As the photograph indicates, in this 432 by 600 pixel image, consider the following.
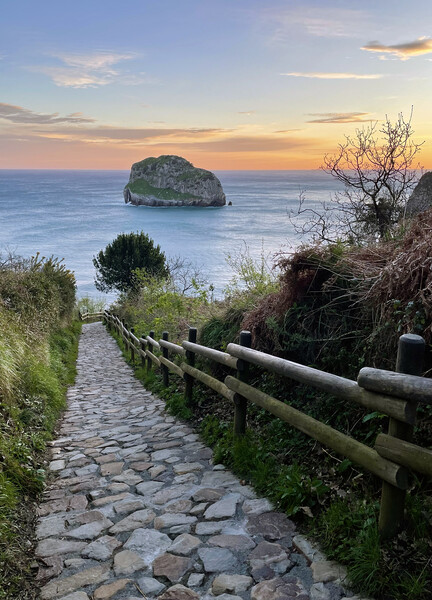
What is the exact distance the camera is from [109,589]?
2678 mm

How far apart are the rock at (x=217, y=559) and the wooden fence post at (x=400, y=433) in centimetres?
95

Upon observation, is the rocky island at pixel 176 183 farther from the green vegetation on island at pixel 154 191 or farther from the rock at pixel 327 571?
the rock at pixel 327 571

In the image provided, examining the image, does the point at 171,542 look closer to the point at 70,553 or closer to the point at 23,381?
the point at 70,553

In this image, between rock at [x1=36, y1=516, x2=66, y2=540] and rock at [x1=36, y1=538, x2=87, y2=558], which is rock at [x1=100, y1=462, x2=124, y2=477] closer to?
rock at [x1=36, y1=516, x2=66, y2=540]

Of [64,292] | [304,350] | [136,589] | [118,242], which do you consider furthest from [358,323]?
[118,242]

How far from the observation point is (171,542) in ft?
10.3

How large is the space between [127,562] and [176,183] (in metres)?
154

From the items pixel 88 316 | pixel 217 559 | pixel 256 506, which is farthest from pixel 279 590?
pixel 88 316

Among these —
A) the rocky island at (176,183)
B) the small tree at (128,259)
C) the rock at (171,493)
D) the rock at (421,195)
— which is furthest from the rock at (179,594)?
the rocky island at (176,183)

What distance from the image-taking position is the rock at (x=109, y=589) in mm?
2617

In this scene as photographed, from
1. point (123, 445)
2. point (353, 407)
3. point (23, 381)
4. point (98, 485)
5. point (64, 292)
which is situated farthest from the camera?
point (64, 292)

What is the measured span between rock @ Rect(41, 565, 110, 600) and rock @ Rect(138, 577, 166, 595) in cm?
25

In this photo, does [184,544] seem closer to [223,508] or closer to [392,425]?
[223,508]

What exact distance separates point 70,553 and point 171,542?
70 centimetres
